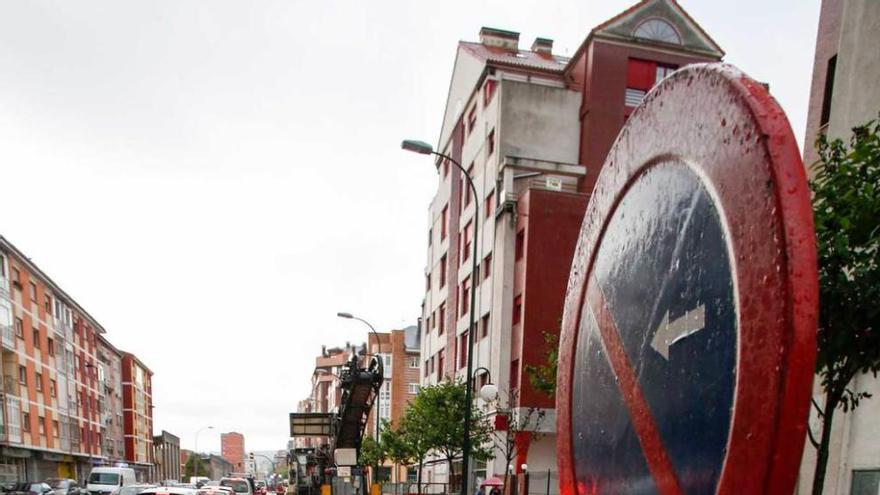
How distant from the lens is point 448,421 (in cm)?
2580

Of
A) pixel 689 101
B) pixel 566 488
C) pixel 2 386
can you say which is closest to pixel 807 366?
pixel 689 101

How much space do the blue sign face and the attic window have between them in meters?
33.4

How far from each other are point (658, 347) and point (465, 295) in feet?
115

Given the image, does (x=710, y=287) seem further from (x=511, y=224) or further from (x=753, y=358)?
(x=511, y=224)

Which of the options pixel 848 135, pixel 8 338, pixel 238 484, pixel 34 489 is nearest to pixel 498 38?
pixel 238 484

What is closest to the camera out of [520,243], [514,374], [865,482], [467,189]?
[865,482]

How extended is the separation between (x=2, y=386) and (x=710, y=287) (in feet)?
167

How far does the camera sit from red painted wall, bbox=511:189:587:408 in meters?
28.2

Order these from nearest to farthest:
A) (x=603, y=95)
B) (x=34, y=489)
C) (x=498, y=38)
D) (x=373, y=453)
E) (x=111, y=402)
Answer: (x=34, y=489), (x=603, y=95), (x=373, y=453), (x=498, y=38), (x=111, y=402)

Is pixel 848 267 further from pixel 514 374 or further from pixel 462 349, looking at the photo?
pixel 462 349

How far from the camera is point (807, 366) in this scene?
120 centimetres

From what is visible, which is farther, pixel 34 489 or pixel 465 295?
pixel 465 295

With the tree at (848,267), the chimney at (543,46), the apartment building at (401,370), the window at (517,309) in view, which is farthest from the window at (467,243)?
the apartment building at (401,370)

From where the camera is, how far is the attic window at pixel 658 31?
3297 cm
